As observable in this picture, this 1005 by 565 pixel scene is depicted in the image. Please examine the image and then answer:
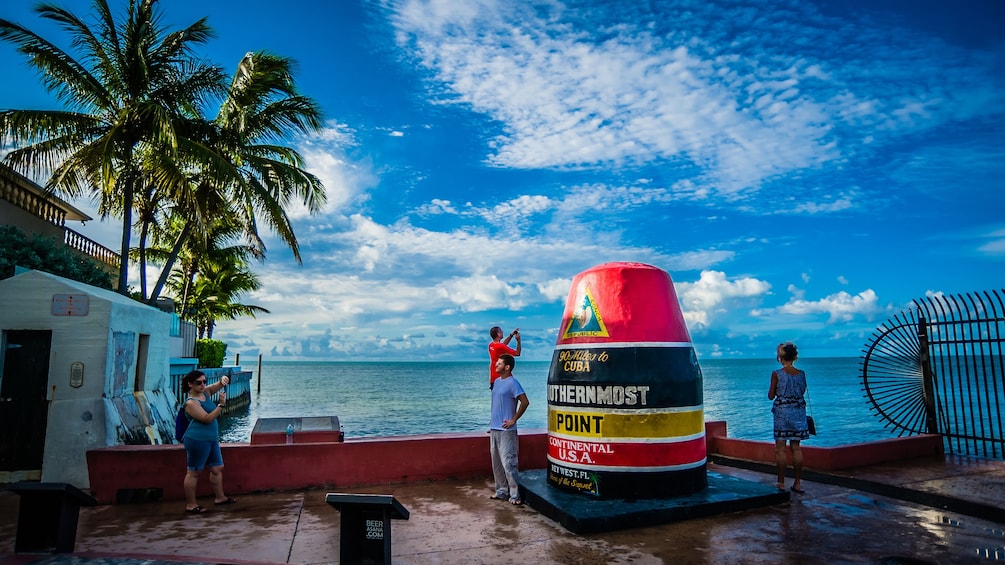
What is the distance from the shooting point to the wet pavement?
4.90 m

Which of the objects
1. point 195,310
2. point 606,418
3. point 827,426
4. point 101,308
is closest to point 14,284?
point 101,308

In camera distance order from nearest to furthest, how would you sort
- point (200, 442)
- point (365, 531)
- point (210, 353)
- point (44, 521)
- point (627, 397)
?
1. point (365, 531)
2. point (44, 521)
3. point (627, 397)
4. point (200, 442)
5. point (210, 353)

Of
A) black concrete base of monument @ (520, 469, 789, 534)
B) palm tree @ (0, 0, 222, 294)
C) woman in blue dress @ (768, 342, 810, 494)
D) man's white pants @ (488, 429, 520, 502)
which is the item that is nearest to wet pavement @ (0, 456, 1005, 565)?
black concrete base of monument @ (520, 469, 789, 534)

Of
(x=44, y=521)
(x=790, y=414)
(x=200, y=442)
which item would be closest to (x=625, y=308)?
(x=790, y=414)

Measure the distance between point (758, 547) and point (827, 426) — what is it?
32472 millimetres

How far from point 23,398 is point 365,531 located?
246 inches

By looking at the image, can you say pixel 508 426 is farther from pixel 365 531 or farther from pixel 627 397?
pixel 365 531

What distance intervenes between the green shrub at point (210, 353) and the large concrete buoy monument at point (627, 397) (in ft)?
110

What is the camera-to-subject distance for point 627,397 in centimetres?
640

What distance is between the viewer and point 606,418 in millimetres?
6422

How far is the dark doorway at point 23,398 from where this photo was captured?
7.75 meters

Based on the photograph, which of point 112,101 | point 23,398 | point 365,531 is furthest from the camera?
point 112,101

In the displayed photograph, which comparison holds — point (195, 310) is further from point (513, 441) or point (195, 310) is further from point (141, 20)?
point (513, 441)

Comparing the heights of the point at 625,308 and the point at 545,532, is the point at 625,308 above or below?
above
